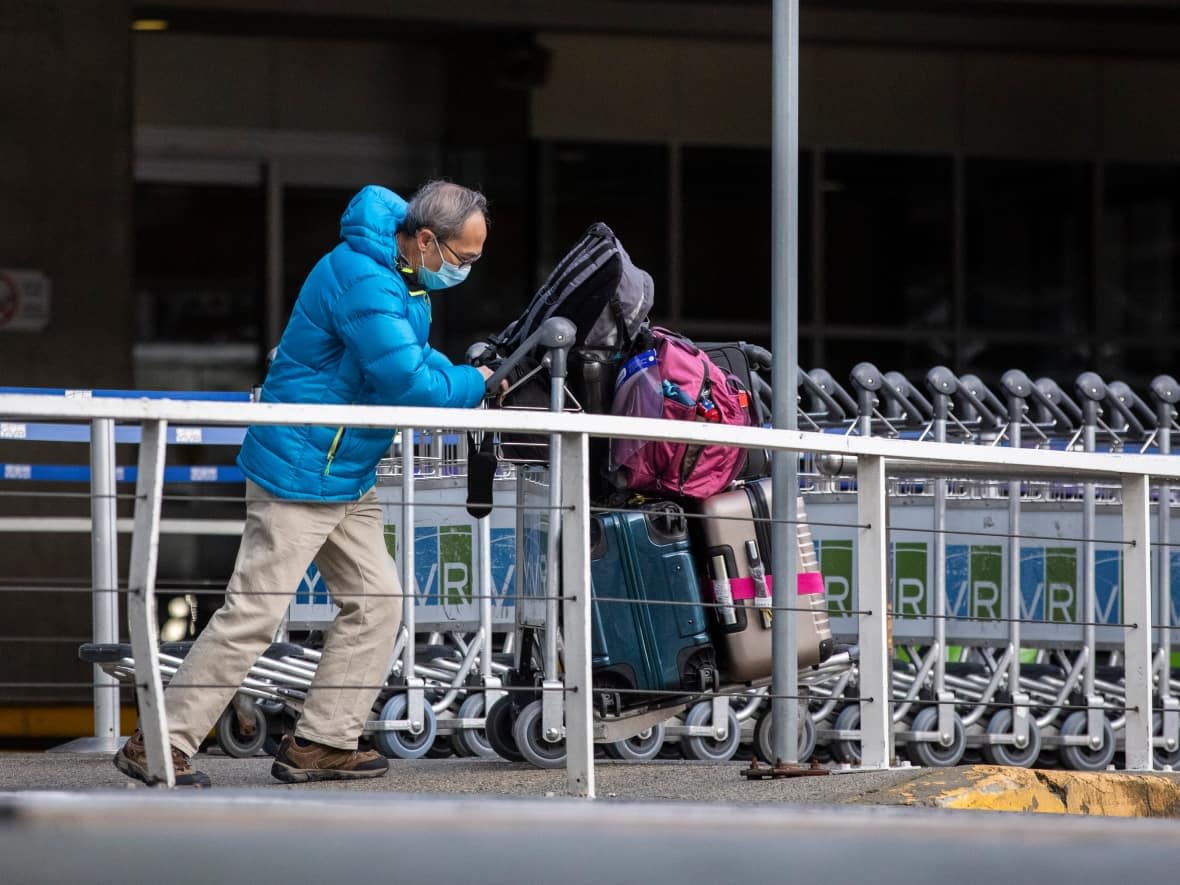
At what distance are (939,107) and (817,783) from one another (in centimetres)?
1081

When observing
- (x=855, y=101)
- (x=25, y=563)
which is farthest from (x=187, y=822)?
(x=855, y=101)

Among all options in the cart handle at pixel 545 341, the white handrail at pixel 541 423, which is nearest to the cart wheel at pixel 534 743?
the cart handle at pixel 545 341

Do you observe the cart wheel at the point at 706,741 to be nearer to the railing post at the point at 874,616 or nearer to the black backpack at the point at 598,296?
the railing post at the point at 874,616

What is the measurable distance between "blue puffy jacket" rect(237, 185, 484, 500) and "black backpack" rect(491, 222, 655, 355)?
61cm

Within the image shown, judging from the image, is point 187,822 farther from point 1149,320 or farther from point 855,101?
point 1149,320

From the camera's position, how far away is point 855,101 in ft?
49.3

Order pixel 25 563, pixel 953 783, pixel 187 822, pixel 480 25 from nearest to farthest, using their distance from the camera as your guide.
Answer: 1. pixel 187 822
2. pixel 953 783
3. pixel 25 563
4. pixel 480 25

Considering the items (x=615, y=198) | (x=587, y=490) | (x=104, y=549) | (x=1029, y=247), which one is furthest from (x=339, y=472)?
(x=1029, y=247)

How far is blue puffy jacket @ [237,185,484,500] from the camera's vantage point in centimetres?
501

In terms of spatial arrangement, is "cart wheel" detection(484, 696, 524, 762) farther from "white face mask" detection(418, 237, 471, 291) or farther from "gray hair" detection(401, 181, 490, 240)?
"gray hair" detection(401, 181, 490, 240)

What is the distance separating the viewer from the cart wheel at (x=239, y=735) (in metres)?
6.93

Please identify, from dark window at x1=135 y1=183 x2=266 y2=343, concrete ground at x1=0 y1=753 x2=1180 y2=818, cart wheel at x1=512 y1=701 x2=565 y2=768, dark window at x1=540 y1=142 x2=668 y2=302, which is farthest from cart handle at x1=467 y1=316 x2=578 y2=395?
dark window at x1=135 y1=183 x2=266 y2=343

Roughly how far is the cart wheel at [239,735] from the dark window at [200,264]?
7.94m

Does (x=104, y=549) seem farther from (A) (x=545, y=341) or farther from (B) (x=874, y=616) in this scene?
(B) (x=874, y=616)
